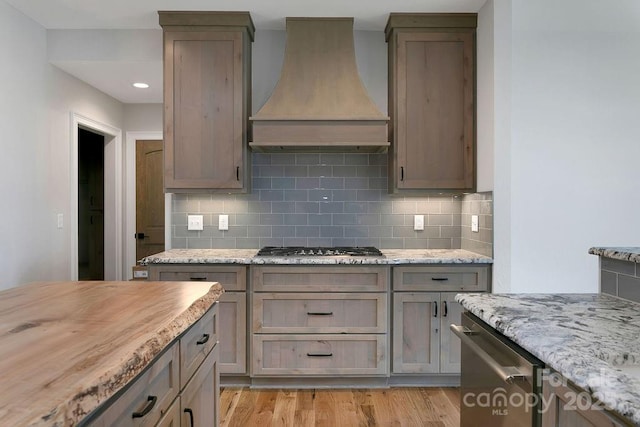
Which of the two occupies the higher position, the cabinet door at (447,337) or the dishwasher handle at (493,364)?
the dishwasher handle at (493,364)

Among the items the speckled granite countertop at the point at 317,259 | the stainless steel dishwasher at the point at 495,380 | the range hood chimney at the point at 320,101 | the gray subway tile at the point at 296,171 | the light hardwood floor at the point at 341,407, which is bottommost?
the light hardwood floor at the point at 341,407

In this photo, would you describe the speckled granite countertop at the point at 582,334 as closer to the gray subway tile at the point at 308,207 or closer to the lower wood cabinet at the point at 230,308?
the lower wood cabinet at the point at 230,308

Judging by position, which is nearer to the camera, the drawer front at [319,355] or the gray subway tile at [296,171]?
the drawer front at [319,355]

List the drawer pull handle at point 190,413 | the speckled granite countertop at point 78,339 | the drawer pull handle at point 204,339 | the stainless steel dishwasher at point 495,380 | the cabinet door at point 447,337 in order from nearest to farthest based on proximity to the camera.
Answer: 1. the speckled granite countertop at point 78,339
2. the stainless steel dishwasher at point 495,380
3. the drawer pull handle at point 190,413
4. the drawer pull handle at point 204,339
5. the cabinet door at point 447,337

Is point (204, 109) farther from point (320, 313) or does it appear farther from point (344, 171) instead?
point (320, 313)

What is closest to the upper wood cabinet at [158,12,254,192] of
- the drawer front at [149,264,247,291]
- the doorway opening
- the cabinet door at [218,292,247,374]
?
the drawer front at [149,264,247,291]

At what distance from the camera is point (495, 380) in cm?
120

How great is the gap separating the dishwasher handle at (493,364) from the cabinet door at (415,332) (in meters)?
1.25

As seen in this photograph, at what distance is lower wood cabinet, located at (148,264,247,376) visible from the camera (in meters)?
2.67

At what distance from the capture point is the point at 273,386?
2.73 metres

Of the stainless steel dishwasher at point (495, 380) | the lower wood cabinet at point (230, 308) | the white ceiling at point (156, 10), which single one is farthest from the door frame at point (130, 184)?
the stainless steel dishwasher at point (495, 380)

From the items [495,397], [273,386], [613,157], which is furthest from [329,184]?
[495,397]

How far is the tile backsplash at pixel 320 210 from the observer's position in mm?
3234

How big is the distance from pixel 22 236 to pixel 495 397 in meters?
3.17
